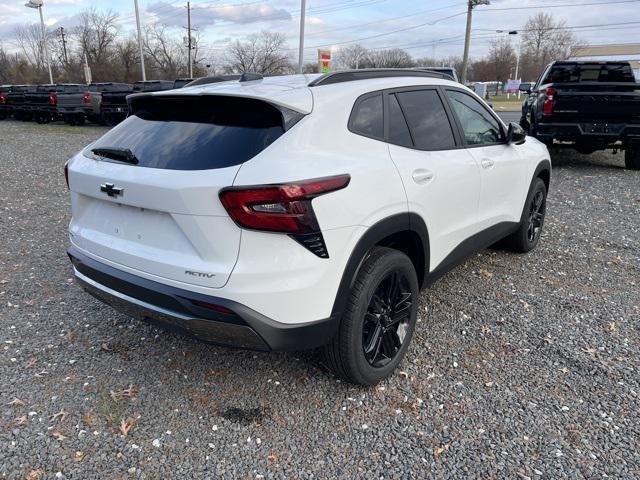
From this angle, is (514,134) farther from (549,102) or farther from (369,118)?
(549,102)

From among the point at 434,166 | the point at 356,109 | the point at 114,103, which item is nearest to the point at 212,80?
the point at 356,109

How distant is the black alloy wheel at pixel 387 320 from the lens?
115 inches

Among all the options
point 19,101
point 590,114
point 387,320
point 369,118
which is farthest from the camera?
point 19,101

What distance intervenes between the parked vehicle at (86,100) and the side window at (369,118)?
18872 mm

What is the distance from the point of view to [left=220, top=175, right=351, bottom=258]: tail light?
2.24 metres

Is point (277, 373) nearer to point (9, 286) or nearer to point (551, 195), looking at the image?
point (9, 286)

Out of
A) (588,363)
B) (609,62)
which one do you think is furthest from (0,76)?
(588,363)

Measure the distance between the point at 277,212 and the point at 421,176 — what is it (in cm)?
115

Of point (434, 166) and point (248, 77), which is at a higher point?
point (248, 77)

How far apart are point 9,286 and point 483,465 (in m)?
3.99

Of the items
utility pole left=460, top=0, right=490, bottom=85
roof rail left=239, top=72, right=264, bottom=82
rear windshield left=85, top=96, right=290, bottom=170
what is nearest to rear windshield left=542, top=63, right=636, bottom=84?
roof rail left=239, top=72, right=264, bottom=82

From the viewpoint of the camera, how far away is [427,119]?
337 cm

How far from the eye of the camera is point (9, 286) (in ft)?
14.3

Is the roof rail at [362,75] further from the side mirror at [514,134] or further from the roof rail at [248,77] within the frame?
the side mirror at [514,134]
